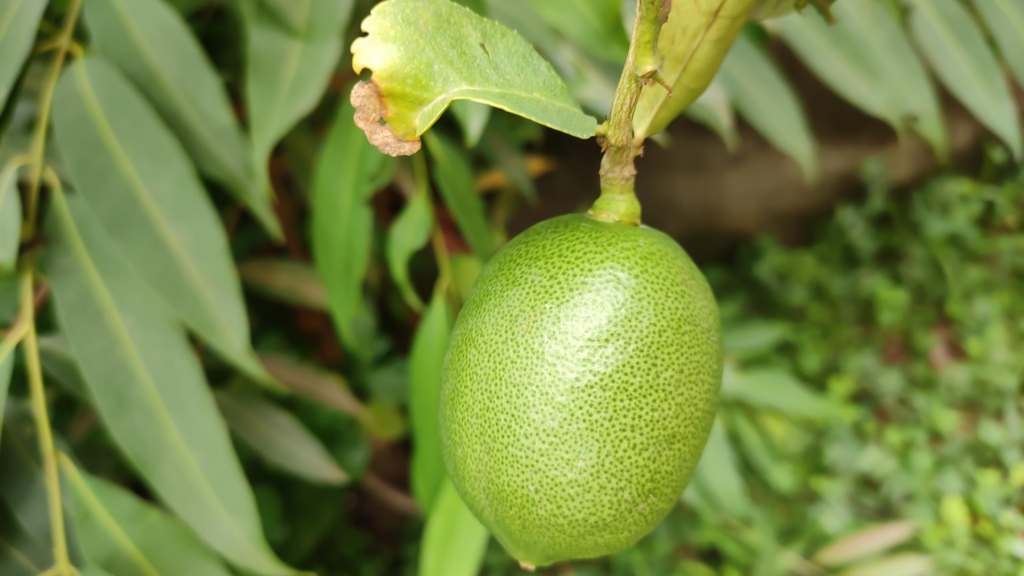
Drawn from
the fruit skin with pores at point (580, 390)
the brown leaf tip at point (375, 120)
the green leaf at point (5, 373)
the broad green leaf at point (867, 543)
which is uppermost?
the brown leaf tip at point (375, 120)

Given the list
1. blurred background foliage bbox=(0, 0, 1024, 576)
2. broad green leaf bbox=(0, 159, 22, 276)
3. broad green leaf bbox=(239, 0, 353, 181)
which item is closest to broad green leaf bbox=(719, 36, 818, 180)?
blurred background foliage bbox=(0, 0, 1024, 576)

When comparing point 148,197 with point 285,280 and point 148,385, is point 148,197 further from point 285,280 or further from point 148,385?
point 285,280

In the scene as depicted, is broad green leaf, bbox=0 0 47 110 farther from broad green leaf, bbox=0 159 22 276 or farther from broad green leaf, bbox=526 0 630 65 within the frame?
broad green leaf, bbox=526 0 630 65

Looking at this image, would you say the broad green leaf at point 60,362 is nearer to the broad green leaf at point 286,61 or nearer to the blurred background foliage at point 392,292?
the blurred background foliage at point 392,292

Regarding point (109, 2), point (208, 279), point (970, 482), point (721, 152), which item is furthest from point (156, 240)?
point (721, 152)

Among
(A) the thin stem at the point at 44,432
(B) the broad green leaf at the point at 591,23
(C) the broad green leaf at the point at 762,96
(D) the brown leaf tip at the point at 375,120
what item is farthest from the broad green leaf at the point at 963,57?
(A) the thin stem at the point at 44,432

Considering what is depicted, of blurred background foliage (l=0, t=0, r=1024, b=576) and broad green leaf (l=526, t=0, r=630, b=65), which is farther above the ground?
broad green leaf (l=526, t=0, r=630, b=65)
